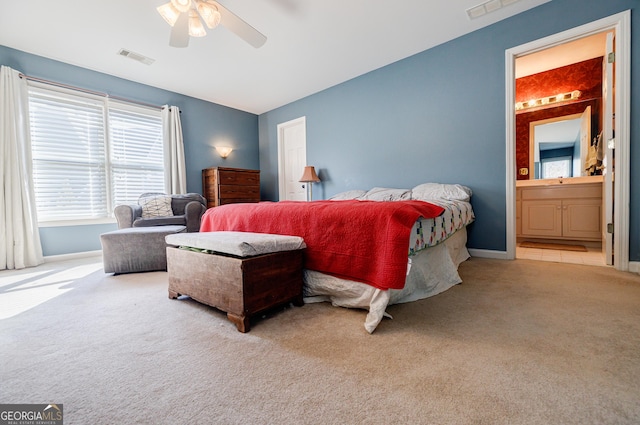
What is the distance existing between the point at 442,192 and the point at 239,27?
2500 millimetres

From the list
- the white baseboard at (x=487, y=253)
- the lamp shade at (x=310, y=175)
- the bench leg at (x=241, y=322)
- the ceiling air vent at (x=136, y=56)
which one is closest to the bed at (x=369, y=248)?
the bench leg at (x=241, y=322)

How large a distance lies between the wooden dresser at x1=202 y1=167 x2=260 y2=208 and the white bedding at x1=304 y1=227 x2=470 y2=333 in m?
3.22

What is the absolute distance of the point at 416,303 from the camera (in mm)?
1682

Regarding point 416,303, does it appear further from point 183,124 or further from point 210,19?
point 183,124

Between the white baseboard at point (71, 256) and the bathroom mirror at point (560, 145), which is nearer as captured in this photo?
the white baseboard at point (71, 256)

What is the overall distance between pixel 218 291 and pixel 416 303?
118 cm

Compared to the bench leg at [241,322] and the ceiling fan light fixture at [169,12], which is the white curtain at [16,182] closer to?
the ceiling fan light fixture at [169,12]

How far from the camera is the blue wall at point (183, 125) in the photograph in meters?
3.29

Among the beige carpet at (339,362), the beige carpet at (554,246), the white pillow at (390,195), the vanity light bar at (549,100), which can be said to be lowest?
the beige carpet at (554,246)

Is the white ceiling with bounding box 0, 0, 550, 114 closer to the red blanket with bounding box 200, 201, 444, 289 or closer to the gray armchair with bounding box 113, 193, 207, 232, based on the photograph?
the gray armchair with bounding box 113, 193, 207, 232

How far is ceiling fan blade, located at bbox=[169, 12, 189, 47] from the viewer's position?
2180mm

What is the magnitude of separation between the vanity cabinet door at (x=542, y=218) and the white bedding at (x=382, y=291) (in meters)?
2.65

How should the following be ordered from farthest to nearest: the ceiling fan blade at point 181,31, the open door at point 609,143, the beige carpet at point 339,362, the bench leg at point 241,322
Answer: the open door at point 609,143
the ceiling fan blade at point 181,31
the bench leg at point 241,322
the beige carpet at point 339,362

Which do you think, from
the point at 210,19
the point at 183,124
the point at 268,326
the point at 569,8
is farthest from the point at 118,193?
the point at 569,8
